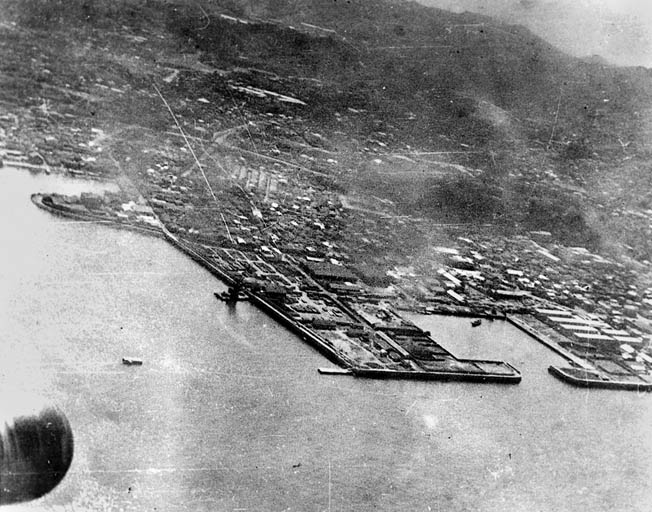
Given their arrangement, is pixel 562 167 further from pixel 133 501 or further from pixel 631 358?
pixel 133 501

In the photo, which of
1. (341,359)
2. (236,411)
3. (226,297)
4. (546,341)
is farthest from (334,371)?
(546,341)

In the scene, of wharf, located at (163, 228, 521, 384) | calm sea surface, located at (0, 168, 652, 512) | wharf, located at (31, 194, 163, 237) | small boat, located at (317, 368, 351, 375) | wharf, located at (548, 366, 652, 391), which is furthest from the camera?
wharf, located at (548, 366, 652, 391)

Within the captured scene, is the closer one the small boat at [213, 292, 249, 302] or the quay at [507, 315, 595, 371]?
the small boat at [213, 292, 249, 302]

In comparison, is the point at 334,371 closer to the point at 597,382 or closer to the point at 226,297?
the point at 226,297

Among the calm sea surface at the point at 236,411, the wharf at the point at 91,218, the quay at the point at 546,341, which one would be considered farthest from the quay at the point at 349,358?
the quay at the point at 546,341

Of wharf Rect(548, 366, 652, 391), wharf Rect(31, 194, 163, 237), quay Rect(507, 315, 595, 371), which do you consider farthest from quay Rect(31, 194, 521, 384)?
quay Rect(507, 315, 595, 371)

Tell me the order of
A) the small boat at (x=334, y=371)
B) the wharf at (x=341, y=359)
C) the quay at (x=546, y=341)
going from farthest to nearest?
the quay at (x=546, y=341), the wharf at (x=341, y=359), the small boat at (x=334, y=371)

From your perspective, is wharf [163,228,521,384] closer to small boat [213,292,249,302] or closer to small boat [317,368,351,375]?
small boat [317,368,351,375]

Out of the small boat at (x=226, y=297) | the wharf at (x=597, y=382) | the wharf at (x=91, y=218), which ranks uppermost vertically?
the wharf at (x=91, y=218)

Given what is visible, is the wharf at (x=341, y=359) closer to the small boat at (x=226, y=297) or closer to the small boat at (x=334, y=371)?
the small boat at (x=334, y=371)
